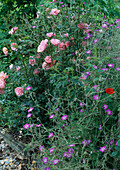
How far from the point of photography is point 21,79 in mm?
2625

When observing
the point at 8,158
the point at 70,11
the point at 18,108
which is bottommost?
the point at 8,158

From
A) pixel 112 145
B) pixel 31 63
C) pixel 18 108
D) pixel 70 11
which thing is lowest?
pixel 18 108

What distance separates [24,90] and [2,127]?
694mm

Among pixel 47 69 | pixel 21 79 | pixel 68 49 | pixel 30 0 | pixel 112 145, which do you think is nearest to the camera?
pixel 112 145

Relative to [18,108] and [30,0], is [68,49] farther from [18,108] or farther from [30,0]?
[30,0]

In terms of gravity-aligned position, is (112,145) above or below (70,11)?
below

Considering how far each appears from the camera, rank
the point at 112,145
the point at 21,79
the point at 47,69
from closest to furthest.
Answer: the point at 112,145 < the point at 47,69 < the point at 21,79

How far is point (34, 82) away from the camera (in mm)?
2527

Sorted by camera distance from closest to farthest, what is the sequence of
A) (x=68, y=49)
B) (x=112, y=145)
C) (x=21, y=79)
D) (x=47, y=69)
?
(x=112, y=145) < (x=47, y=69) < (x=68, y=49) < (x=21, y=79)

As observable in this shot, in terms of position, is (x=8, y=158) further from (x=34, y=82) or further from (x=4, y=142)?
(x=34, y=82)

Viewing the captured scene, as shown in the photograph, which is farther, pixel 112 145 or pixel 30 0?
pixel 30 0

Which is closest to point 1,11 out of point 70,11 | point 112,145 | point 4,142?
point 70,11

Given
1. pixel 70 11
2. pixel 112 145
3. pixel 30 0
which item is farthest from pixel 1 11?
pixel 112 145

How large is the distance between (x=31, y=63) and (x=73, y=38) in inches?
21.5
